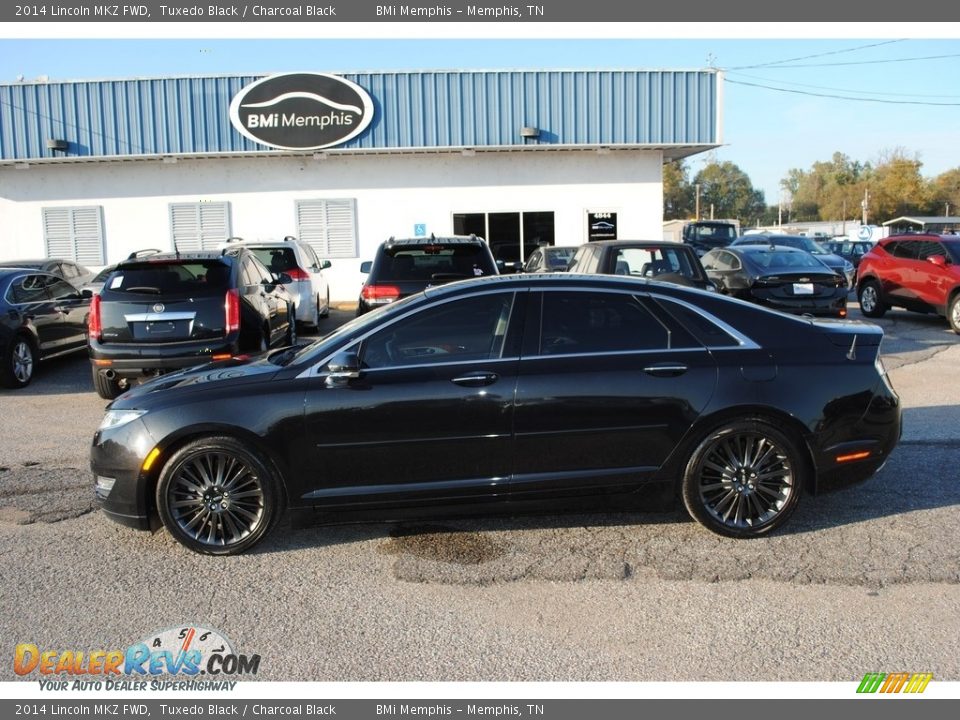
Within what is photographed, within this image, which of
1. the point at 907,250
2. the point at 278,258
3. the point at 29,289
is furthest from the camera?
the point at 907,250

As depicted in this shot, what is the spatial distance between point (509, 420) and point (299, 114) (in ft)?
54.3

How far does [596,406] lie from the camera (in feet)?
15.9

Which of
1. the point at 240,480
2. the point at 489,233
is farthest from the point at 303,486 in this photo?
the point at 489,233

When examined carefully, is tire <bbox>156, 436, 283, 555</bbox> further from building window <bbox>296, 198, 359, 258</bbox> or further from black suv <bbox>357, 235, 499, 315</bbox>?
building window <bbox>296, 198, 359, 258</bbox>

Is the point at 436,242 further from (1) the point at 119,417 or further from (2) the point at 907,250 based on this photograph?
(2) the point at 907,250

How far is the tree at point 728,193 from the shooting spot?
105312mm

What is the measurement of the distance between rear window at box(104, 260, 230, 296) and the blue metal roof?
11324 millimetres

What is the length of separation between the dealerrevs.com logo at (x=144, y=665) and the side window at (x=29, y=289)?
8337 millimetres

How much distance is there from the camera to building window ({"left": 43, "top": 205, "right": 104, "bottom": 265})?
20.5 m

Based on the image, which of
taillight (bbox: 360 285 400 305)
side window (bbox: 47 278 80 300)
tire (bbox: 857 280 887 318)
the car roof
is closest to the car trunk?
taillight (bbox: 360 285 400 305)

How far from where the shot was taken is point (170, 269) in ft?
29.5

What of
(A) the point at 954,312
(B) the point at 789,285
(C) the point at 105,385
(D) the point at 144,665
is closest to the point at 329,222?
(B) the point at 789,285
